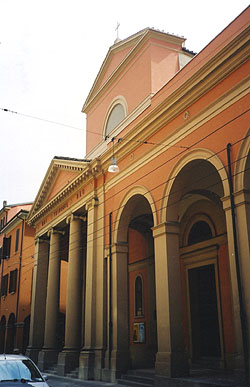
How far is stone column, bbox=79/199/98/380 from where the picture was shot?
571 inches

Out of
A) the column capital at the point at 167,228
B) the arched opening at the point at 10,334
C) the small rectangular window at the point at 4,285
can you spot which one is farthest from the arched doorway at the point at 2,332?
the column capital at the point at 167,228

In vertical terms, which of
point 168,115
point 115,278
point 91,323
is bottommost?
point 91,323

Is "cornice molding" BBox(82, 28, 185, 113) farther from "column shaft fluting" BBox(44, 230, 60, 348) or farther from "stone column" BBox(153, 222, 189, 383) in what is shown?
"stone column" BBox(153, 222, 189, 383)

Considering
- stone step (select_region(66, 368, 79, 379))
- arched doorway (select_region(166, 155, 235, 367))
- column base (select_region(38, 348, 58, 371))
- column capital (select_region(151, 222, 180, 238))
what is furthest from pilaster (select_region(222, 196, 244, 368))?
column base (select_region(38, 348, 58, 371))

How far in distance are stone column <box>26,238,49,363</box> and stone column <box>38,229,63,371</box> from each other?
1778 mm

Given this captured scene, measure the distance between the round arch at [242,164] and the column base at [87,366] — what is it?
28.7 feet

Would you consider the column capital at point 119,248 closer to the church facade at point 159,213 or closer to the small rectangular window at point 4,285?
the church facade at point 159,213

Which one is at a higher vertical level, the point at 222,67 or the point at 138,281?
the point at 222,67

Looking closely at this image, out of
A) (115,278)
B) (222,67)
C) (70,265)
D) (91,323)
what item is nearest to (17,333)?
(70,265)

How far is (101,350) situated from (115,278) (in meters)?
2.48

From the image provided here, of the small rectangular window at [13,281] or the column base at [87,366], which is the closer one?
the column base at [87,366]

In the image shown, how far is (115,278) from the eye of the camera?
14352mm

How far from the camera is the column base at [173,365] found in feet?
34.2

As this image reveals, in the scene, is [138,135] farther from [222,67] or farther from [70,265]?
[70,265]
